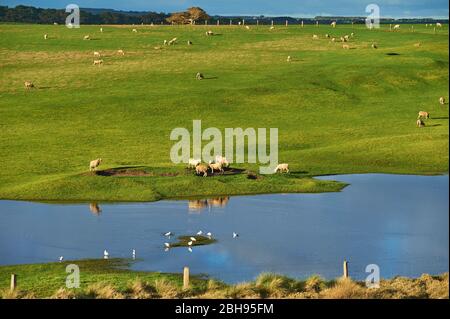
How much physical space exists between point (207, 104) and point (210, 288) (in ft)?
174

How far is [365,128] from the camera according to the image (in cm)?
7656

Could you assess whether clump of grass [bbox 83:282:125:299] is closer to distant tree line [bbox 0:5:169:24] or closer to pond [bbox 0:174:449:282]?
pond [bbox 0:174:449:282]

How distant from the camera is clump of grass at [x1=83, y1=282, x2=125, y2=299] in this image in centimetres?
3045

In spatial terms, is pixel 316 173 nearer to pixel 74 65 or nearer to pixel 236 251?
pixel 236 251

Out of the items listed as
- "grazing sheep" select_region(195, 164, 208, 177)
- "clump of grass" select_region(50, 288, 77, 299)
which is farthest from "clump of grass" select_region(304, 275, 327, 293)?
"grazing sheep" select_region(195, 164, 208, 177)

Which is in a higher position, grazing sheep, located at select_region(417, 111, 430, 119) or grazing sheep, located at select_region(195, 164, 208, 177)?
grazing sheep, located at select_region(417, 111, 430, 119)

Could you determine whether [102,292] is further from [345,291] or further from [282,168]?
[282,168]

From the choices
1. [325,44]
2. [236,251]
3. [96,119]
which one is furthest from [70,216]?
[325,44]

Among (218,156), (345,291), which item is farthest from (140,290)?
(218,156)

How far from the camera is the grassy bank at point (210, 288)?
3036 cm

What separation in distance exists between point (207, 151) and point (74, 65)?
3913cm

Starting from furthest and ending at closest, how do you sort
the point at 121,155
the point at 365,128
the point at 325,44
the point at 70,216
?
the point at 325,44, the point at 365,128, the point at 121,155, the point at 70,216

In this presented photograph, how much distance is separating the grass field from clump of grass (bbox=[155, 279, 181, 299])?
74.6 feet
